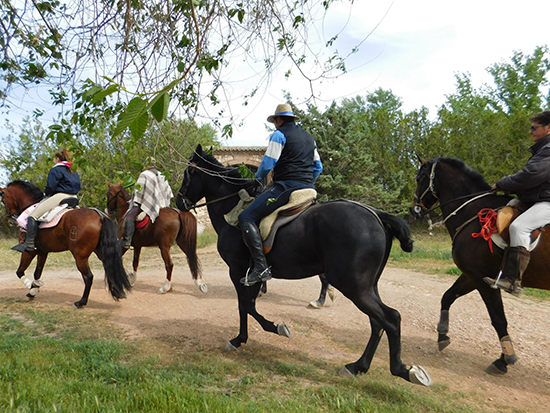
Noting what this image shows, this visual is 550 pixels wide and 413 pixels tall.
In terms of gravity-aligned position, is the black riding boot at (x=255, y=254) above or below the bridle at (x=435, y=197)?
below

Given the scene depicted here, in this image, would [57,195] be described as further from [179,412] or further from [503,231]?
[503,231]

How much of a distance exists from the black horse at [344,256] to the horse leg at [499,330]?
1338 millimetres

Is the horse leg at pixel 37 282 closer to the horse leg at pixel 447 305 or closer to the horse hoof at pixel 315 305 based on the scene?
the horse hoof at pixel 315 305

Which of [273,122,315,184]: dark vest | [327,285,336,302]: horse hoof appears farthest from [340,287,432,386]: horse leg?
[327,285,336,302]: horse hoof

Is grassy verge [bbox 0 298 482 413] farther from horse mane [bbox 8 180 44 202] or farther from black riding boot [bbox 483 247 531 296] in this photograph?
horse mane [bbox 8 180 44 202]

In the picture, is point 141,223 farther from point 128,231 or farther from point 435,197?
point 435,197

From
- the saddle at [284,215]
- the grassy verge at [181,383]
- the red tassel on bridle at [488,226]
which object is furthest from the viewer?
the saddle at [284,215]

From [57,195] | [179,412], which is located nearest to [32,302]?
[57,195]

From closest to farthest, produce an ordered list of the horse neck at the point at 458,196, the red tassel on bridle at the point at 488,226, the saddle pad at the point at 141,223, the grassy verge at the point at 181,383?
the grassy verge at the point at 181,383 < the red tassel on bridle at the point at 488,226 < the horse neck at the point at 458,196 < the saddle pad at the point at 141,223

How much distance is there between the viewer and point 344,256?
3982 millimetres

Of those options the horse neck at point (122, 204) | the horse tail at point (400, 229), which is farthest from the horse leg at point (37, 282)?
the horse tail at point (400, 229)

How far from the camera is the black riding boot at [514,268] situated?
4105 mm

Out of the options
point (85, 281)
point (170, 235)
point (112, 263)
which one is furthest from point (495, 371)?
point (85, 281)

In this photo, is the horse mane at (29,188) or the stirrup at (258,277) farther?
the horse mane at (29,188)
